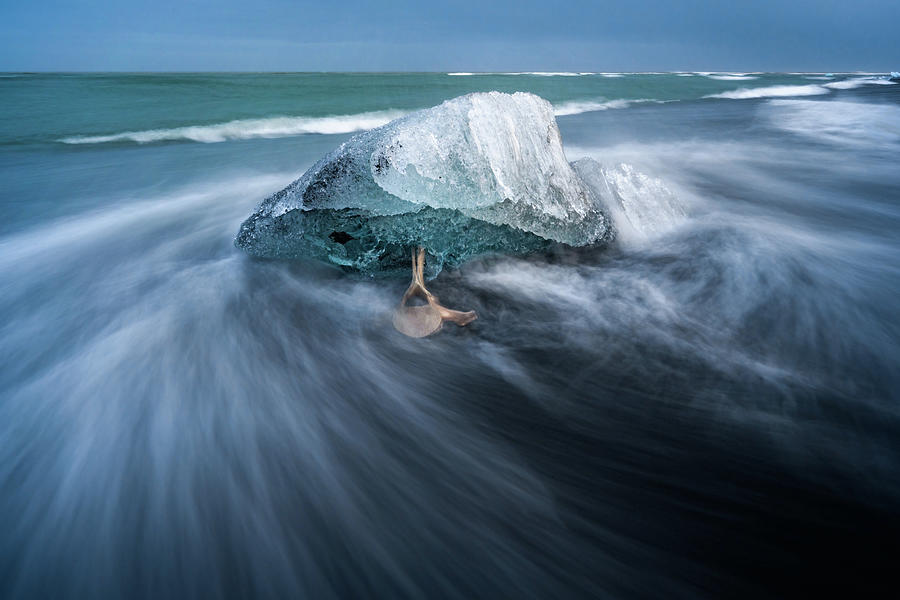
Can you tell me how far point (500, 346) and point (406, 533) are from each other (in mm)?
985

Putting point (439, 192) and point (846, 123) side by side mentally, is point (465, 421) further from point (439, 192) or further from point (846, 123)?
point (846, 123)

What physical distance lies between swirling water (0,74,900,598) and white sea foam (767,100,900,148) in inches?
208

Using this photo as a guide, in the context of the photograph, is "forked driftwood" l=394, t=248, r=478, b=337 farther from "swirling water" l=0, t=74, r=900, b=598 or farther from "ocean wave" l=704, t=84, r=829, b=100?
"ocean wave" l=704, t=84, r=829, b=100

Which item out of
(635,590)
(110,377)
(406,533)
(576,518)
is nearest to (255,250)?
(110,377)

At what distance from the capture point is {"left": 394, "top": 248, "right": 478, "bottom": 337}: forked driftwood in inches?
88.4

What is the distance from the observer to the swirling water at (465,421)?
1272 millimetres

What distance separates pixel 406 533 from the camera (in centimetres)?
137

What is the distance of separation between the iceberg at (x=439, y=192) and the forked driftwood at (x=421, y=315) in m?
0.24

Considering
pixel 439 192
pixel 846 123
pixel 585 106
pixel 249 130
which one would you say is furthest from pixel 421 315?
pixel 585 106

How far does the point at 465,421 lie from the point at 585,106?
1542 centimetres

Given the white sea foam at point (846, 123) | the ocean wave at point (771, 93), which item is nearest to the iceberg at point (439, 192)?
the white sea foam at point (846, 123)

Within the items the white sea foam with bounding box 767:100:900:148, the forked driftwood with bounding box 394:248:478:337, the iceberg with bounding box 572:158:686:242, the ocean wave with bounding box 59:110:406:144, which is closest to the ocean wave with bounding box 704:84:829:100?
the white sea foam with bounding box 767:100:900:148

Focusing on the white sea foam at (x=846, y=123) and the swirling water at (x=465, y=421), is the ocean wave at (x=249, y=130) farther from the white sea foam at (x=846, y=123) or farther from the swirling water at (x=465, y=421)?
the white sea foam at (x=846, y=123)

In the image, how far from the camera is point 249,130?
998cm
